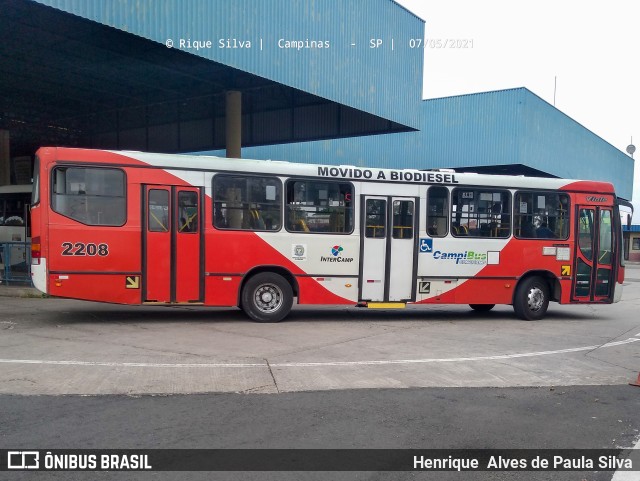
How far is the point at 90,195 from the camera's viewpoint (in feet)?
31.6

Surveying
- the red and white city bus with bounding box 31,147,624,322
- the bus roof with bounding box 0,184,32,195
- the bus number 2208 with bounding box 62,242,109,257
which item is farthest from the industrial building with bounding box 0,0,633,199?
the bus number 2208 with bounding box 62,242,109,257

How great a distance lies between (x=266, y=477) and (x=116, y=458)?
4.17 ft

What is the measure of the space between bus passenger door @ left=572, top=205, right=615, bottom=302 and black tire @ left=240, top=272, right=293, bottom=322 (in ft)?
22.7

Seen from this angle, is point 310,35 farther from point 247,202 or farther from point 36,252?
point 36,252

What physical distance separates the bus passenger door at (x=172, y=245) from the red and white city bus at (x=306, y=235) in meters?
0.02

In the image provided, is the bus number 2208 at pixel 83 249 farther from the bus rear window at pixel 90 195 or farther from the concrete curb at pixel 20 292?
the concrete curb at pixel 20 292

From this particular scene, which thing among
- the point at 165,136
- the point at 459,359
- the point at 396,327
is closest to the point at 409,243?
the point at 396,327

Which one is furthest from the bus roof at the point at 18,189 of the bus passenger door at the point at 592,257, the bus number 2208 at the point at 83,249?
the bus passenger door at the point at 592,257

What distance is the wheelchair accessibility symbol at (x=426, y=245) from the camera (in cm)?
1138

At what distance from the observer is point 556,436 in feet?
16.4

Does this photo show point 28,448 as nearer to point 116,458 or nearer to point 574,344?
point 116,458

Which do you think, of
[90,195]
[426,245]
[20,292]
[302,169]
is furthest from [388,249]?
[20,292]

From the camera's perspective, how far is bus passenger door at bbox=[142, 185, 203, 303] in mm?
9953

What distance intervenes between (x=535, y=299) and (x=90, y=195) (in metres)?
9.92
